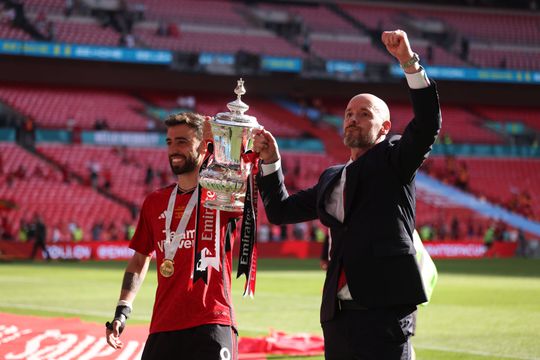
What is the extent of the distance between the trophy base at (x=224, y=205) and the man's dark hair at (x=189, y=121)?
556 millimetres

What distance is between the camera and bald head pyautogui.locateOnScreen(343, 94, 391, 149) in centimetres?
490

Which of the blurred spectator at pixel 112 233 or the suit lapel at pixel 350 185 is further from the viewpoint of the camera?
the blurred spectator at pixel 112 233

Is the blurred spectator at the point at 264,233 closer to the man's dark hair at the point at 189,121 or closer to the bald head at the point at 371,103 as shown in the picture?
the man's dark hair at the point at 189,121

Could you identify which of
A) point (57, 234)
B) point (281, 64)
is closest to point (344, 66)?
point (281, 64)

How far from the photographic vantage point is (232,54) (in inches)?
1916

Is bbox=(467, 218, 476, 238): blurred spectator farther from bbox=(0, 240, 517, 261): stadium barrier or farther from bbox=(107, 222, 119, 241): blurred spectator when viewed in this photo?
bbox=(107, 222, 119, 241): blurred spectator

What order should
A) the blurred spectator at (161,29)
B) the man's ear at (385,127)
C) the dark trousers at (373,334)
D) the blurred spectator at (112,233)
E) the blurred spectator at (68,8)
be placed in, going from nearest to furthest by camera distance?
the dark trousers at (373,334), the man's ear at (385,127), the blurred spectator at (112,233), the blurred spectator at (68,8), the blurred spectator at (161,29)

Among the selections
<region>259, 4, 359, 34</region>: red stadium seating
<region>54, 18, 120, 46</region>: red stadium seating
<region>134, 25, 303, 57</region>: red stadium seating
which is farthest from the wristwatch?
<region>259, 4, 359, 34</region>: red stadium seating

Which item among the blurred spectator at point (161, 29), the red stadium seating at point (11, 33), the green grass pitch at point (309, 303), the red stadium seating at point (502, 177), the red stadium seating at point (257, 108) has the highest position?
the blurred spectator at point (161, 29)

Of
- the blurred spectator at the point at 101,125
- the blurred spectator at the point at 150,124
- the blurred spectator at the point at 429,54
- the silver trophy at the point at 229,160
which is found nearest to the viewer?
the silver trophy at the point at 229,160

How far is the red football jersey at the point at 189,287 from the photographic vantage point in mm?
5602

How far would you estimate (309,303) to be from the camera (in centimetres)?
1736

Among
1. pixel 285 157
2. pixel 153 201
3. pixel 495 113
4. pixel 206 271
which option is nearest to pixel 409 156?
pixel 206 271

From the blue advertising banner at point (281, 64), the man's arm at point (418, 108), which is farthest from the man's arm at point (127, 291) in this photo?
the blue advertising banner at point (281, 64)
